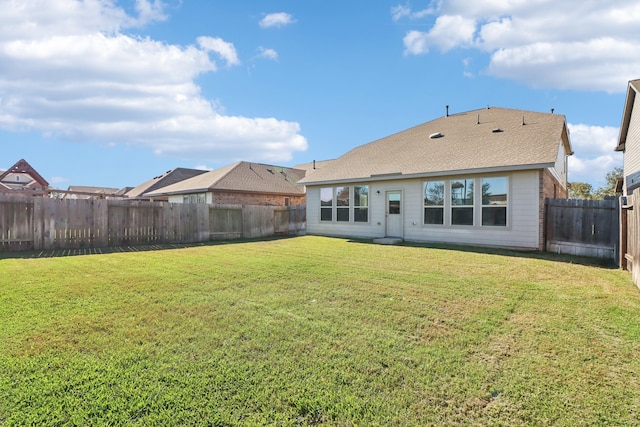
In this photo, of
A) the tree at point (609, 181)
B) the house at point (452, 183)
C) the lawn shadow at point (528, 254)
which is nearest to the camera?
the lawn shadow at point (528, 254)

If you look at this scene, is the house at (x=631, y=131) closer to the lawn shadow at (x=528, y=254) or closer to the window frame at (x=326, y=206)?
the lawn shadow at (x=528, y=254)

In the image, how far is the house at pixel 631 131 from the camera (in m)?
13.8

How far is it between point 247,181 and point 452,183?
13682 millimetres

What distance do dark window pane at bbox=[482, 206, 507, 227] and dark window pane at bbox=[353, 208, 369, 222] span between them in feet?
15.7

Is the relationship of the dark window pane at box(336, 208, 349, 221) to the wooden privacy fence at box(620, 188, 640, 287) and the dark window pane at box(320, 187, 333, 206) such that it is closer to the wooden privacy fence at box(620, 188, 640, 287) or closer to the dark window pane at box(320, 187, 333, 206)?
the dark window pane at box(320, 187, 333, 206)

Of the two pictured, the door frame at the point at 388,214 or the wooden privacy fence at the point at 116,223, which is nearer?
the wooden privacy fence at the point at 116,223

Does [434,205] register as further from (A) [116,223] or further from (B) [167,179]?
(B) [167,179]

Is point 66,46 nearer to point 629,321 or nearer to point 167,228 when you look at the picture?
point 167,228

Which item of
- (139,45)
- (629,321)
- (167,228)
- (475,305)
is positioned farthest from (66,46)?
(629,321)

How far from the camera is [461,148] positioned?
13.1m

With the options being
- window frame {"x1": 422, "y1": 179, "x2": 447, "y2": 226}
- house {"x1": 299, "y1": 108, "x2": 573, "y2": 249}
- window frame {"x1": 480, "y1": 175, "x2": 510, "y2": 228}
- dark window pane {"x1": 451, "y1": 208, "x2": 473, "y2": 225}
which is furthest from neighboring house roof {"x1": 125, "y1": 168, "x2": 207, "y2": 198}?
window frame {"x1": 480, "y1": 175, "x2": 510, "y2": 228}

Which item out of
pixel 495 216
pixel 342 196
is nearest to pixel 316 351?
pixel 495 216

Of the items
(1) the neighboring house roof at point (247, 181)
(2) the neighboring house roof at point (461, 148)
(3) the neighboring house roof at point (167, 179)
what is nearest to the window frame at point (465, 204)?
(2) the neighboring house roof at point (461, 148)

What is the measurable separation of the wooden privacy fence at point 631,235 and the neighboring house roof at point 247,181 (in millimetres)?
17393
